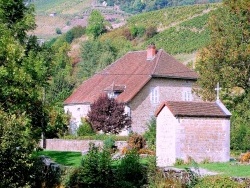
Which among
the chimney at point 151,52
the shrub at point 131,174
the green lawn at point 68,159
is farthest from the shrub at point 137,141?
the shrub at point 131,174

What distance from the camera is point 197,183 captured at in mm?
23391

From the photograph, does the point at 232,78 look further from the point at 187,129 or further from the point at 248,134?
the point at 187,129

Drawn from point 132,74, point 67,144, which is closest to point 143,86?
point 132,74

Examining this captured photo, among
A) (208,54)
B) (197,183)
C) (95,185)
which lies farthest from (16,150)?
(208,54)

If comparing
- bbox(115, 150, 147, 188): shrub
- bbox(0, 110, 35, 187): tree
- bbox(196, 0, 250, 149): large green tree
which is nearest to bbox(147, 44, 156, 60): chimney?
bbox(196, 0, 250, 149): large green tree

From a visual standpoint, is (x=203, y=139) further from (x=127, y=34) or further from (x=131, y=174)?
(x=127, y=34)

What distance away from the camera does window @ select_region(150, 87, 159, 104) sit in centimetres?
5250

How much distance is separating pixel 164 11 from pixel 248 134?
92.4m

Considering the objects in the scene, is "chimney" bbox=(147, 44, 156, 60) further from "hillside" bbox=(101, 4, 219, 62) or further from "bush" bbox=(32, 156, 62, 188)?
"bush" bbox=(32, 156, 62, 188)

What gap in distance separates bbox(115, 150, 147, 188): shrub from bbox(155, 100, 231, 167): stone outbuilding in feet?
25.1

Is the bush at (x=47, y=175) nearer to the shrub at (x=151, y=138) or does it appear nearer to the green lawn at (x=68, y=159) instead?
the green lawn at (x=68, y=159)

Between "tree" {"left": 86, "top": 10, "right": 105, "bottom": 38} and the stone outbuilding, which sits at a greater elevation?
"tree" {"left": 86, "top": 10, "right": 105, "bottom": 38}

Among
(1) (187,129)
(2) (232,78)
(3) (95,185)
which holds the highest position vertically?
(2) (232,78)

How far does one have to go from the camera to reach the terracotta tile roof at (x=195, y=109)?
109 feet
